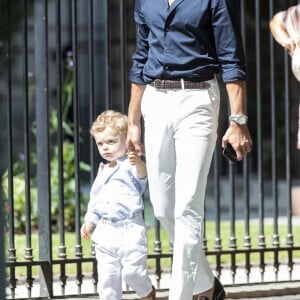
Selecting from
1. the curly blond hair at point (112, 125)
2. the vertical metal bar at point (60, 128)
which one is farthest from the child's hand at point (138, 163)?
the vertical metal bar at point (60, 128)

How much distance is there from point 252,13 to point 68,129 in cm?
336

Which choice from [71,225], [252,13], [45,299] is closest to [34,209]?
[71,225]

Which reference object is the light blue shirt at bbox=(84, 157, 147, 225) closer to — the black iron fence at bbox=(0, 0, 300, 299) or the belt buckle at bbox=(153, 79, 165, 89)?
the black iron fence at bbox=(0, 0, 300, 299)

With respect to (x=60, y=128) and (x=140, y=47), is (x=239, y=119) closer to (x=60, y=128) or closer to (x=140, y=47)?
(x=140, y=47)

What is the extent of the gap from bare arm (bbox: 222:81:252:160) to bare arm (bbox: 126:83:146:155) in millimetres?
482

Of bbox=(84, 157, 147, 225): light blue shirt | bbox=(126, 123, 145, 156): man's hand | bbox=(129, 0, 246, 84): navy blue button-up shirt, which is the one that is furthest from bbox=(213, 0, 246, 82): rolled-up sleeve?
bbox=(84, 157, 147, 225): light blue shirt

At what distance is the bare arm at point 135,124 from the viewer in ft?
18.5

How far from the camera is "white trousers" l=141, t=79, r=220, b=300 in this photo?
541cm

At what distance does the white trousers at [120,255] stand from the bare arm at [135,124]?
417 mm

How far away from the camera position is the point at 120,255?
586 cm

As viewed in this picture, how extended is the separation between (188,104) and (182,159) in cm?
26

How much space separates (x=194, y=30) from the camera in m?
5.43

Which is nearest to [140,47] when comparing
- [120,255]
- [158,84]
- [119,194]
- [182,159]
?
[158,84]

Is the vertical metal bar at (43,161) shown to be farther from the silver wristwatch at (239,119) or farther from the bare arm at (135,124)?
the silver wristwatch at (239,119)
